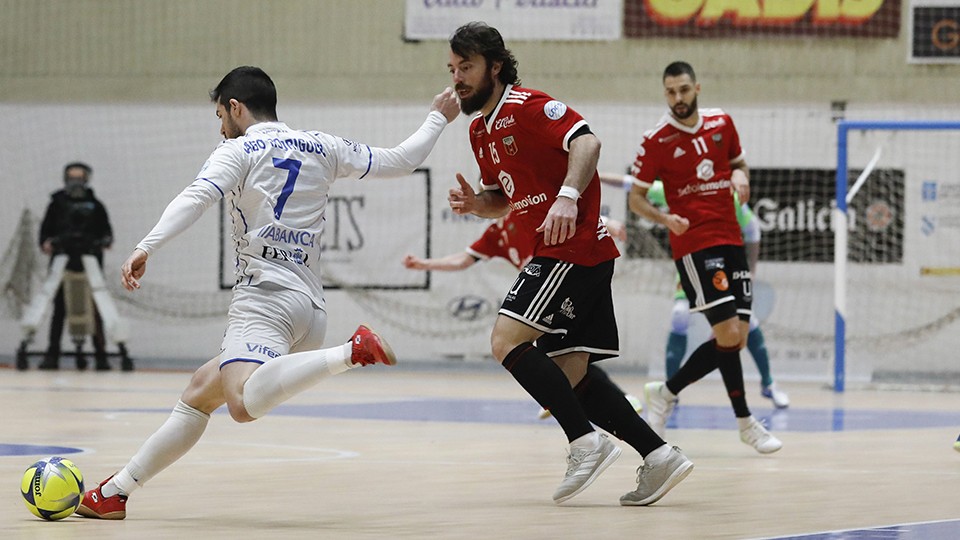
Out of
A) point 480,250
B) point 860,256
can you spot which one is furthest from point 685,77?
point 860,256

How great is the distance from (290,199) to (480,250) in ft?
16.7

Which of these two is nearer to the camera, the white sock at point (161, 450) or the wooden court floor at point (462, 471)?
the wooden court floor at point (462, 471)

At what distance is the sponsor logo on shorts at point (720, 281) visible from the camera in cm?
829

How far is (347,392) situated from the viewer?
13430 mm

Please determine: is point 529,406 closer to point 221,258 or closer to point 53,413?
point 53,413

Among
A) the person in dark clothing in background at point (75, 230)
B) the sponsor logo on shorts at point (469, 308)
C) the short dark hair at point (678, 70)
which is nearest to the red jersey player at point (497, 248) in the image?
the short dark hair at point (678, 70)

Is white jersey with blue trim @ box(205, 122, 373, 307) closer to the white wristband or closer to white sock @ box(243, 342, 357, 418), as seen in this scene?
white sock @ box(243, 342, 357, 418)

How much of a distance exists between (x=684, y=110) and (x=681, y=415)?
3.16 m

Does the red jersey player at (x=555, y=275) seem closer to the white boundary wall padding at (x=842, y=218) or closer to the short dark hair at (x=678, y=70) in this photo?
the short dark hair at (x=678, y=70)

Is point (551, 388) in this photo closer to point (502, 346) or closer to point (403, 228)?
point (502, 346)

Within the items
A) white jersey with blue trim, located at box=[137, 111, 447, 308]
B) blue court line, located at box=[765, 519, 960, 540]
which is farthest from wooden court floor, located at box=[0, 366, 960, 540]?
white jersey with blue trim, located at box=[137, 111, 447, 308]

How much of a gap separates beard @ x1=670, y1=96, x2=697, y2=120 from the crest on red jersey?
2800 mm

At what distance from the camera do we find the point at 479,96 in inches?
231

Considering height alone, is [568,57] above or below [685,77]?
above
